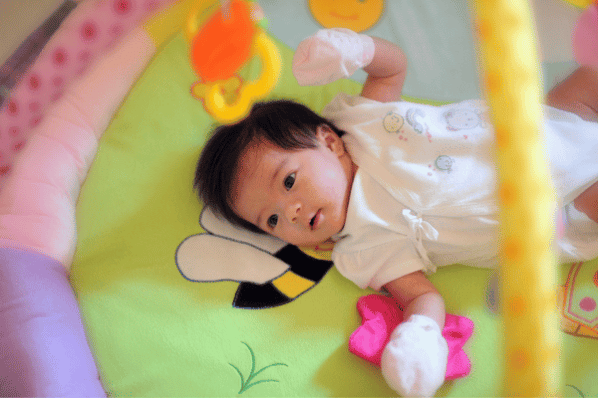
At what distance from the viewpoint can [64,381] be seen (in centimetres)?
63

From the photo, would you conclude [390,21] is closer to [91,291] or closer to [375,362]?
[375,362]

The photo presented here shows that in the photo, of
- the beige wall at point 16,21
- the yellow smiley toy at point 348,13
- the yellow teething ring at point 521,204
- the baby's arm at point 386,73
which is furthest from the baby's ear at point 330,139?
the beige wall at point 16,21

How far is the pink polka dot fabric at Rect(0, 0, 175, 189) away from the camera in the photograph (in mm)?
968

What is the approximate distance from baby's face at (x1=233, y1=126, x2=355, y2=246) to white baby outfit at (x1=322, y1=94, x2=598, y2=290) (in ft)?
0.14

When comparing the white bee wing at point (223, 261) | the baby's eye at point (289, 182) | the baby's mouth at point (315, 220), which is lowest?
the white bee wing at point (223, 261)

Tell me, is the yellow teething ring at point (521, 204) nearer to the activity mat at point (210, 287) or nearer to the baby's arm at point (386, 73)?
the activity mat at point (210, 287)

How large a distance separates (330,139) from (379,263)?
0.88ft

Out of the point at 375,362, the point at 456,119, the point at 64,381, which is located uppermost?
the point at 456,119

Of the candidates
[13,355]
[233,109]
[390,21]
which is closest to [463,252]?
[233,109]

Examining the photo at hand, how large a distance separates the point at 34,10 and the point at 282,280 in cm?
87

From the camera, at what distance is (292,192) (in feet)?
2.49

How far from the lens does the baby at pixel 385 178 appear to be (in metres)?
0.76

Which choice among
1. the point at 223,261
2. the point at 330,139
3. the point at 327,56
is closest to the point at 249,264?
the point at 223,261

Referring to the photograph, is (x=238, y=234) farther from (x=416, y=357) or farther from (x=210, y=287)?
(x=416, y=357)
